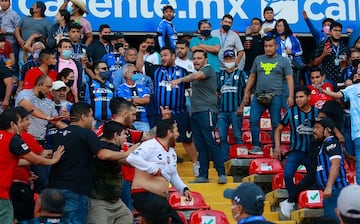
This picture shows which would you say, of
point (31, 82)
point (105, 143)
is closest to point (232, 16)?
point (31, 82)

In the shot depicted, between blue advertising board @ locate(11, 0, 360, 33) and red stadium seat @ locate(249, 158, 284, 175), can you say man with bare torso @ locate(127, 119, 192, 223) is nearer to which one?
red stadium seat @ locate(249, 158, 284, 175)

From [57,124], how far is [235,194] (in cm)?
480

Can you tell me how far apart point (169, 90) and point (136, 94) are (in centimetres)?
47

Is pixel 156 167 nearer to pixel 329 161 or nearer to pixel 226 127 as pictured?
pixel 329 161

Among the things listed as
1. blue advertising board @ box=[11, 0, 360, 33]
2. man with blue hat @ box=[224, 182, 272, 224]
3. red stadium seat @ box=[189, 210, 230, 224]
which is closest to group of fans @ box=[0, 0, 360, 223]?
blue advertising board @ box=[11, 0, 360, 33]

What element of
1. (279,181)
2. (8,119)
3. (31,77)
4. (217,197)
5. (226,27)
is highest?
(226,27)

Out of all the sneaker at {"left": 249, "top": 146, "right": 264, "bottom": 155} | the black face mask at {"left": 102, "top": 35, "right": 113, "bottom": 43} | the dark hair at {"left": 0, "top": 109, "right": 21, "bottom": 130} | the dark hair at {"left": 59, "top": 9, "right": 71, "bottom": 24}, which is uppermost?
the dark hair at {"left": 59, "top": 9, "right": 71, "bottom": 24}

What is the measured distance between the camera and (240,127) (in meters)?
14.2

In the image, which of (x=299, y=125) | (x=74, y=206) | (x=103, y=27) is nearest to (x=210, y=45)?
(x=103, y=27)

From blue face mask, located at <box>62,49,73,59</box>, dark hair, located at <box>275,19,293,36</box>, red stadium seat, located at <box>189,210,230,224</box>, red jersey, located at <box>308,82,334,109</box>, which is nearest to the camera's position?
red stadium seat, located at <box>189,210,230,224</box>

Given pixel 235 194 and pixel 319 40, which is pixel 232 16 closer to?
pixel 319 40

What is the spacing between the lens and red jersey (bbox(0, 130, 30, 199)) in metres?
9.64

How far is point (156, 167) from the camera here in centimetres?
996

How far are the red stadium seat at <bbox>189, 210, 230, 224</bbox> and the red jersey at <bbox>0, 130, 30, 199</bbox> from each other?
2522mm
